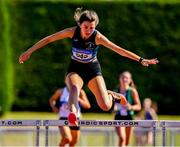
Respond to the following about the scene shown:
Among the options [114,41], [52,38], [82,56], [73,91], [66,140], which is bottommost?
[66,140]

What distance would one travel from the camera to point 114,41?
29344mm

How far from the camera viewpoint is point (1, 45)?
93.3ft

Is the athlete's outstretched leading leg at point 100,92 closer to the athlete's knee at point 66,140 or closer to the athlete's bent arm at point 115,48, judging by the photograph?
the athlete's bent arm at point 115,48

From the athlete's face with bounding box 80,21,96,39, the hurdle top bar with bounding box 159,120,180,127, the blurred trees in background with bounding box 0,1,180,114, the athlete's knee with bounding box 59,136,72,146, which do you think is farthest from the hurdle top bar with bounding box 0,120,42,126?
the blurred trees in background with bounding box 0,1,180,114

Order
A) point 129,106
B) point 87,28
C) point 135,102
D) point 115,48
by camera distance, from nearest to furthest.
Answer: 1. point 87,28
2. point 115,48
3. point 129,106
4. point 135,102

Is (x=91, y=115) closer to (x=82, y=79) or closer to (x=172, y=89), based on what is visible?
(x=172, y=89)

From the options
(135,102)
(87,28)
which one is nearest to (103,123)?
(87,28)

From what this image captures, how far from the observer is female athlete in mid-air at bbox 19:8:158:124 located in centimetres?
1142

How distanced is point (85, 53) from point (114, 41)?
17.8m

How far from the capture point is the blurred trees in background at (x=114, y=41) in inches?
1156

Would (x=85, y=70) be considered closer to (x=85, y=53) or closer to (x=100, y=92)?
(x=85, y=53)

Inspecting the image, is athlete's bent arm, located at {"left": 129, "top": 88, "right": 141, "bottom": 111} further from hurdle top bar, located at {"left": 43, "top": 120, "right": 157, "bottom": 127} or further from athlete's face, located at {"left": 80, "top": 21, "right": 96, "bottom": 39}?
athlete's face, located at {"left": 80, "top": 21, "right": 96, "bottom": 39}

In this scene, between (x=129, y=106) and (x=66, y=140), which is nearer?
(x=66, y=140)

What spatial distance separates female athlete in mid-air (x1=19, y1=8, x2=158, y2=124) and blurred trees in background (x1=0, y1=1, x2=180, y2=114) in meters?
17.6
